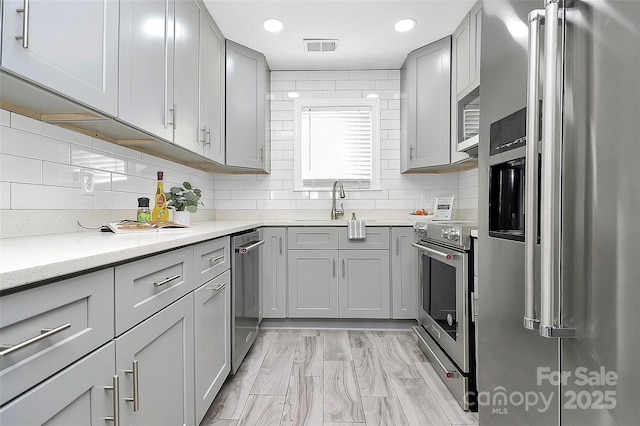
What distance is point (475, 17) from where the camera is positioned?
2.33m

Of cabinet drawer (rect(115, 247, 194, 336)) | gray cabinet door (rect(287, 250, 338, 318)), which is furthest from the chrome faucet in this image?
cabinet drawer (rect(115, 247, 194, 336))

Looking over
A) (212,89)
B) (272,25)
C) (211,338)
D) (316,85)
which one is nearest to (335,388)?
(211,338)

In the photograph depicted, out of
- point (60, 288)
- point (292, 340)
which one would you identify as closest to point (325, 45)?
point (292, 340)

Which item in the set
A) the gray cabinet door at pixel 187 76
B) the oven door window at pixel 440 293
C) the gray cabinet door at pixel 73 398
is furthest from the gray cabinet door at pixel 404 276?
the gray cabinet door at pixel 73 398

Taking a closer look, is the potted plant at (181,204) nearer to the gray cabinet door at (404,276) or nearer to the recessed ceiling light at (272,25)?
the recessed ceiling light at (272,25)

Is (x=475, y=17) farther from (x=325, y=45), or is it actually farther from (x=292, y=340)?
(x=292, y=340)

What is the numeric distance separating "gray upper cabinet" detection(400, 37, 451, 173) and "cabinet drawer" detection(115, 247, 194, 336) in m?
2.23

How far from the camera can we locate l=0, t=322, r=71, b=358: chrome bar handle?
1.80ft

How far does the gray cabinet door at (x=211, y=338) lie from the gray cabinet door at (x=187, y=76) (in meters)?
0.87

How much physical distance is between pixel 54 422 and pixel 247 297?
5.30ft

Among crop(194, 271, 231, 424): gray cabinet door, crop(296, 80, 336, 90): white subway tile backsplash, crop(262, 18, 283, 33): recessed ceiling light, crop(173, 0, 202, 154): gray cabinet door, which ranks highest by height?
crop(262, 18, 283, 33): recessed ceiling light

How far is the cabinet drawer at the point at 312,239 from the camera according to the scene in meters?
2.88

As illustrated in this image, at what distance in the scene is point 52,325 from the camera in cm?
67

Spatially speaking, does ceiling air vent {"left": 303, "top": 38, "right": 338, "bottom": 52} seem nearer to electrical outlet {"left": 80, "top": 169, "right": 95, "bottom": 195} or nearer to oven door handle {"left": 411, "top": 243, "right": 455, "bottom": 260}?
oven door handle {"left": 411, "top": 243, "right": 455, "bottom": 260}
